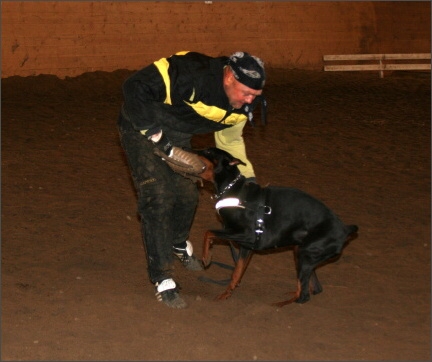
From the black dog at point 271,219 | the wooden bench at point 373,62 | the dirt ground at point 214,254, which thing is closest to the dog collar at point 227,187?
the black dog at point 271,219

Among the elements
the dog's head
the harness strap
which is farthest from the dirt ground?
the dog's head

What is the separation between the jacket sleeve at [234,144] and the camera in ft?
18.3

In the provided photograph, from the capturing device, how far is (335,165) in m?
9.22

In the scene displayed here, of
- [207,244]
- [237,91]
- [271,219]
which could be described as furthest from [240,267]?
[237,91]

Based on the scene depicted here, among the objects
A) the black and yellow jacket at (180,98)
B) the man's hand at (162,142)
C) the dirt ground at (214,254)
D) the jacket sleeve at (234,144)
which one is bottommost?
the dirt ground at (214,254)

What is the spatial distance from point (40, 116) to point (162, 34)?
4587 millimetres

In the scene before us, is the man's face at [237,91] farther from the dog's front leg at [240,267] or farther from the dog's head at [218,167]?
the dog's front leg at [240,267]

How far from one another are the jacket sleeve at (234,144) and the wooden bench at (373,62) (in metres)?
10.9

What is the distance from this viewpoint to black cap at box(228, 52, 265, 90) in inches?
190

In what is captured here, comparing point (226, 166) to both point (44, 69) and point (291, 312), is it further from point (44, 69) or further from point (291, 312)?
point (44, 69)

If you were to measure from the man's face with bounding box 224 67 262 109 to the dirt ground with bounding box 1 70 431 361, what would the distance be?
1.55 meters

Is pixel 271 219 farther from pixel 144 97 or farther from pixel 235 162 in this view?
pixel 144 97

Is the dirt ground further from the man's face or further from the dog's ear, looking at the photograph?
the man's face

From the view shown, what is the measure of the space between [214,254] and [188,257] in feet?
1.54
